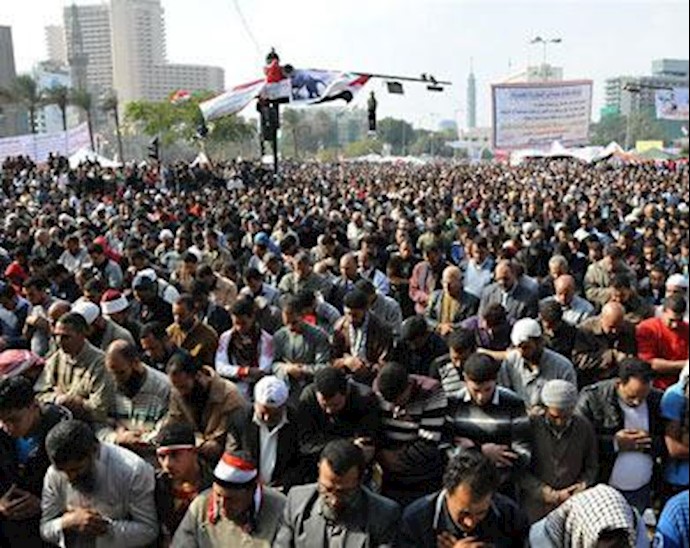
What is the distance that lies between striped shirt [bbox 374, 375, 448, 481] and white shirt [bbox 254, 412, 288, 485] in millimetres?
553

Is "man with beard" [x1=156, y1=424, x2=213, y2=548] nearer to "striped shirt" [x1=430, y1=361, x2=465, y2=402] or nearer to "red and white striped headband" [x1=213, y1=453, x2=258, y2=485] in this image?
"red and white striped headband" [x1=213, y1=453, x2=258, y2=485]

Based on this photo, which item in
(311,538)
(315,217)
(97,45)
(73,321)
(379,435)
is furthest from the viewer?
(97,45)

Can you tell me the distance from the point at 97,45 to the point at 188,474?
525 ft

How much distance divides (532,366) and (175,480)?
229 cm

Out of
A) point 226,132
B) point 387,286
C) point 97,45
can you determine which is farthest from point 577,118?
point 97,45

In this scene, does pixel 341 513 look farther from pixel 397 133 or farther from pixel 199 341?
pixel 397 133

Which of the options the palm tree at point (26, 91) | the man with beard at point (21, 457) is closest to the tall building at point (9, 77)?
the palm tree at point (26, 91)

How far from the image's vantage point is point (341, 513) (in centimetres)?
338

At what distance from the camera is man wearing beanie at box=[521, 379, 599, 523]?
4.17 meters

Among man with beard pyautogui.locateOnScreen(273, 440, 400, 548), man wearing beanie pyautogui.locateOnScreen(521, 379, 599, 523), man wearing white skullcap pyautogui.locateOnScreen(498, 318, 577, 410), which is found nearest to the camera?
man with beard pyautogui.locateOnScreen(273, 440, 400, 548)

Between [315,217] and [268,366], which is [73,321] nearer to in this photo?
[268,366]

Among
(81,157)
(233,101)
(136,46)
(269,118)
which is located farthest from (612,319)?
(136,46)

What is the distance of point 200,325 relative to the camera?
614cm

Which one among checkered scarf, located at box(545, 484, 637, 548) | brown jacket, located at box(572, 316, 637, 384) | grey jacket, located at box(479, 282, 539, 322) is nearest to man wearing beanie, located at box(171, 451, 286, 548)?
checkered scarf, located at box(545, 484, 637, 548)
